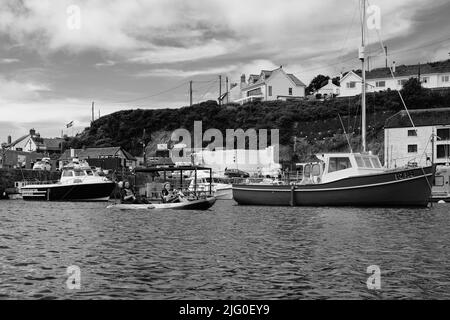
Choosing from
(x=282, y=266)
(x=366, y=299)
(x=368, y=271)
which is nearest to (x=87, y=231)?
(x=282, y=266)

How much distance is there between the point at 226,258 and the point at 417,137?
208ft

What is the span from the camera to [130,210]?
128 feet

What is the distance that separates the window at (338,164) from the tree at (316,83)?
299 feet

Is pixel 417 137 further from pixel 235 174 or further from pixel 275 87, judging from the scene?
pixel 275 87

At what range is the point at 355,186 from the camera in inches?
1559

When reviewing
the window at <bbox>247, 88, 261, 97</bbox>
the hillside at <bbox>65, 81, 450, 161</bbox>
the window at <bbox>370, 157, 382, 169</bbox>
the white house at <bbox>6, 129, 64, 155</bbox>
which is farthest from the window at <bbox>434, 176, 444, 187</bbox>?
the white house at <bbox>6, 129, 64, 155</bbox>

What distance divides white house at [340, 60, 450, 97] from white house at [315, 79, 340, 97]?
7309mm

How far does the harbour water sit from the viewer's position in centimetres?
1319

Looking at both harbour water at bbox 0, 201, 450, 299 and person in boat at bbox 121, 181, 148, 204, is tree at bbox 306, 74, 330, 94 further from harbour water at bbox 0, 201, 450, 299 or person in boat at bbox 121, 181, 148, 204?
harbour water at bbox 0, 201, 450, 299

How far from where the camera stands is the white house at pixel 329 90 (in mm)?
116025

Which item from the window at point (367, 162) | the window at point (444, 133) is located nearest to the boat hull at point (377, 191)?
the window at point (367, 162)

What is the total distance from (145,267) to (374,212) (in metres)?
23.0

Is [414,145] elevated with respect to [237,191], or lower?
elevated

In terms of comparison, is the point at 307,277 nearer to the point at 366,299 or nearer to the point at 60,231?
the point at 366,299
